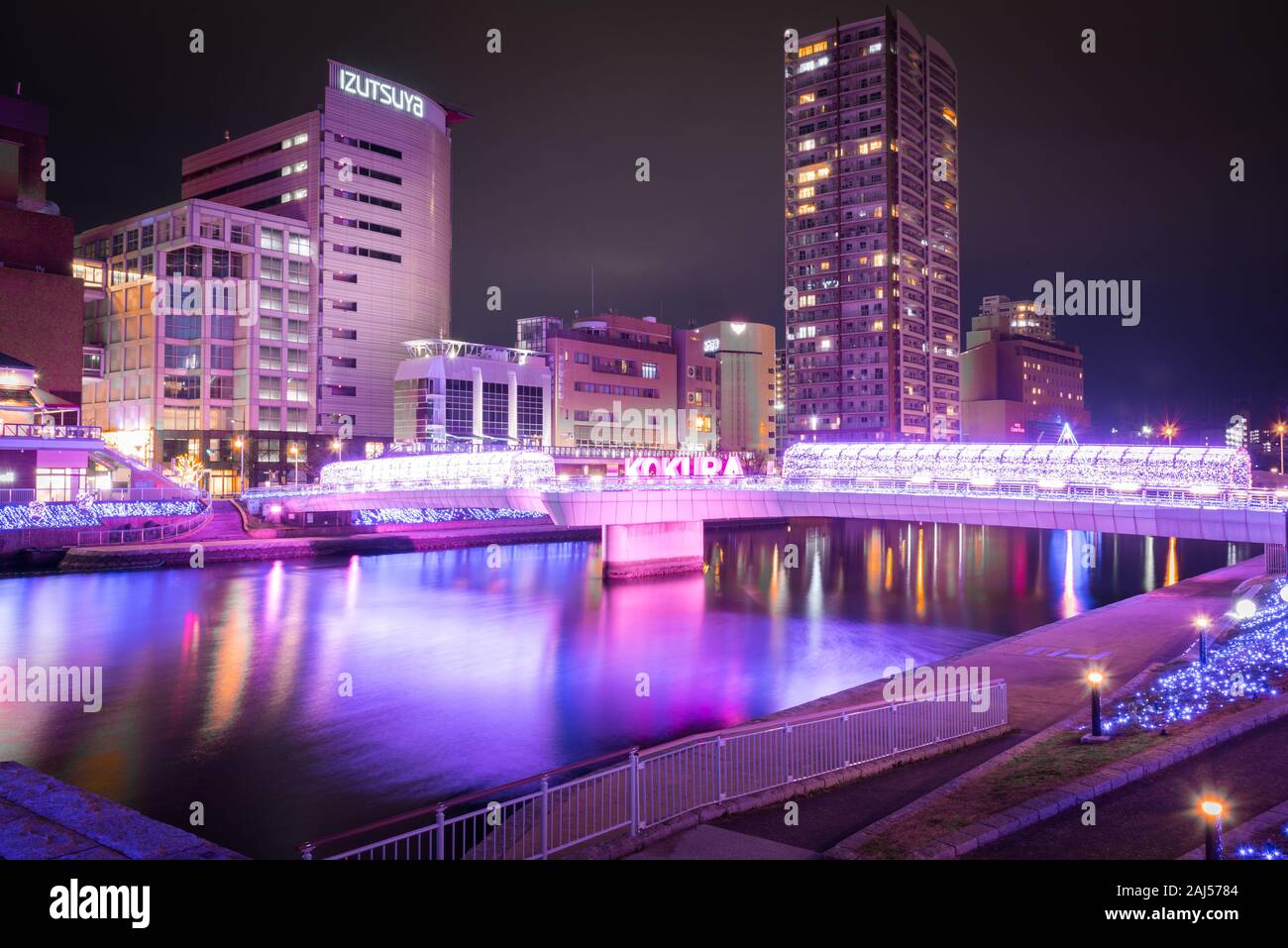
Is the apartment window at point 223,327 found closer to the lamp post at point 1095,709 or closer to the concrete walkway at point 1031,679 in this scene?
the concrete walkway at point 1031,679

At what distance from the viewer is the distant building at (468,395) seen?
99.2 metres

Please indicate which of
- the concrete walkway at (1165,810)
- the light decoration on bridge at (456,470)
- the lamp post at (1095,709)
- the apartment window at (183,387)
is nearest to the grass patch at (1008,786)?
the lamp post at (1095,709)

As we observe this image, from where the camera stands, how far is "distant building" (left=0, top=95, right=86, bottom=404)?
243 feet

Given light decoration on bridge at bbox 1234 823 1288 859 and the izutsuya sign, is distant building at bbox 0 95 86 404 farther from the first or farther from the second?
light decoration on bridge at bbox 1234 823 1288 859

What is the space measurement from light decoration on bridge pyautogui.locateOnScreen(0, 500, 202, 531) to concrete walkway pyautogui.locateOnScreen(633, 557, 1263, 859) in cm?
5863

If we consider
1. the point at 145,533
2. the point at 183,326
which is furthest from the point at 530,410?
the point at 145,533

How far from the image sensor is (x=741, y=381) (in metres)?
155

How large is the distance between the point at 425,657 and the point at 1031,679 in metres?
24.4

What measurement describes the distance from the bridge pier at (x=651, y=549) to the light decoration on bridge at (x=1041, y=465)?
12319mm

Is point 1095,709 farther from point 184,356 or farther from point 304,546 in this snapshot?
point 184,356

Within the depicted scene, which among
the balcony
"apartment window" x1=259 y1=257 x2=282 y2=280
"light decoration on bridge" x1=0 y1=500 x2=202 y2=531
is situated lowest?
"light decoration on bridge" x1=0 y1=500 x2=202 y2=531

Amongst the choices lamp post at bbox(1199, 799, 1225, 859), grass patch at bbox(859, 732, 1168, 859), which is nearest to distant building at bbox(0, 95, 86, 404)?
grass patch at bbox(859, 732, 1168, 859)
